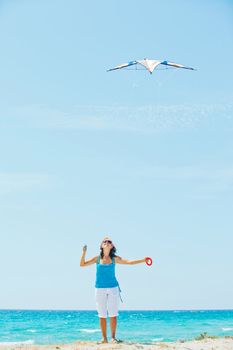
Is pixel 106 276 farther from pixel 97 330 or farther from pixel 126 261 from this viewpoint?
pixel 97 330

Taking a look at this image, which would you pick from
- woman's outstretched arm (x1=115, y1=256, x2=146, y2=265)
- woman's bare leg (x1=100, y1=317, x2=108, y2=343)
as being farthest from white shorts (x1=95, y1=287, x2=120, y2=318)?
woman's outstretched arm (x1=115, y1=256, x2=146, y2=265)

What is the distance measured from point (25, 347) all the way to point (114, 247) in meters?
2.23

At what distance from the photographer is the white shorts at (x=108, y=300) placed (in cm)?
921

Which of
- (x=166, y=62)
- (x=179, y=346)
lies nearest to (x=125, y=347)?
(x=179, y=346)

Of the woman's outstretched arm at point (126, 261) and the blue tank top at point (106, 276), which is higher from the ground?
the woman's outstretched arm at point (126, 261)

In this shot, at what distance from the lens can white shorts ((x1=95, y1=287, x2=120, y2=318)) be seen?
9211mm

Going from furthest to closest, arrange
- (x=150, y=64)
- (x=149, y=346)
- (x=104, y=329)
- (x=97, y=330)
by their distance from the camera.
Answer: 1. (x=97, y=330)
2. (x=150, y=64)
3. (x=104, y=329)
4. (x=149, y=346)

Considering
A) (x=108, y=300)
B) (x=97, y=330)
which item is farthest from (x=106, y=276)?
(x=97, y=330)

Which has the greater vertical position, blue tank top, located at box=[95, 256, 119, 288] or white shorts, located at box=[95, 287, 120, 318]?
blue tank top, located at box=[95, 256, 119, 288]

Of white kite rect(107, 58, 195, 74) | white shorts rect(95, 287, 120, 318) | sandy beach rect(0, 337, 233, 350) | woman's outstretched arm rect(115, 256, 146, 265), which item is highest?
white kite rect(107, 58, 195, 74)

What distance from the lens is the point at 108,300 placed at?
9234 mm

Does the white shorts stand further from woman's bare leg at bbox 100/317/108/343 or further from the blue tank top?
woman's bare leg at bbox 100/317/108/343

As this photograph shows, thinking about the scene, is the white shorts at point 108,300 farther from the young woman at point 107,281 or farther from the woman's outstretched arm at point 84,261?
the woman's outstretched arm at point 84,261

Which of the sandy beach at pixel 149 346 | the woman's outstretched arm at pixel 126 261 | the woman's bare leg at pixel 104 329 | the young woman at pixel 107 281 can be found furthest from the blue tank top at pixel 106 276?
the sandy beach at pixel 149 346
